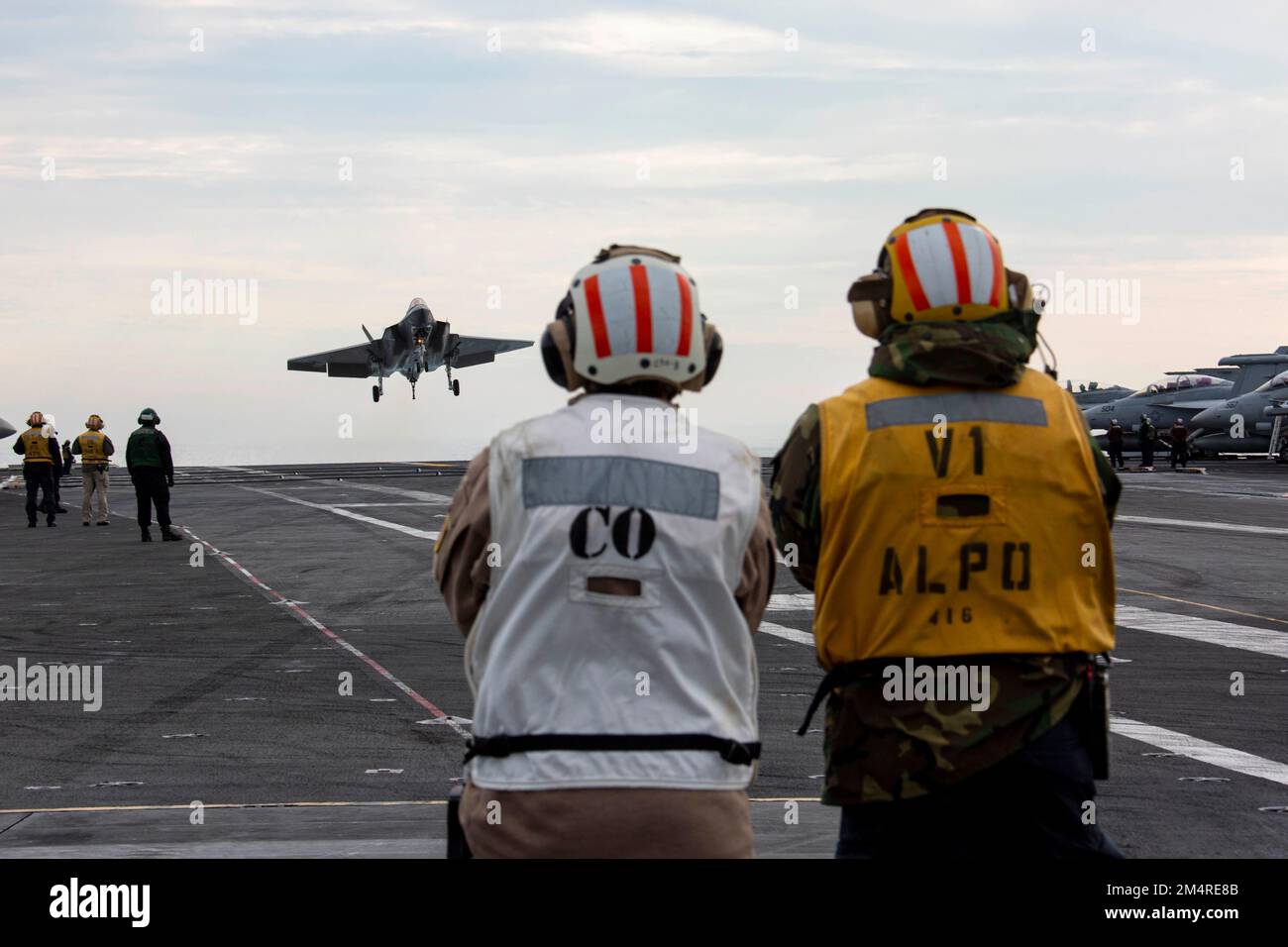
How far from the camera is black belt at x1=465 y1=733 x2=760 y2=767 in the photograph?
3158mm

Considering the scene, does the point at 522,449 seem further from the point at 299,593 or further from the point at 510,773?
the point at 299,593

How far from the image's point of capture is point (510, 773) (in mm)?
3213

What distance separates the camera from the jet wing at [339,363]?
70.1m

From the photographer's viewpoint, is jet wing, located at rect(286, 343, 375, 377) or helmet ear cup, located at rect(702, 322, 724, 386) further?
jet wing, located at rect(286, 343, 375, 377)

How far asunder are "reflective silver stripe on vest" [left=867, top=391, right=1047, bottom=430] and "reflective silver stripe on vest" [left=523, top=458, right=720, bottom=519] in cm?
70

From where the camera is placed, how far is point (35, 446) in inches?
1188

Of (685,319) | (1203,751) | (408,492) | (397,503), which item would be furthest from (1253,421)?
(685,319)

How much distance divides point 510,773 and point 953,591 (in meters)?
1.19

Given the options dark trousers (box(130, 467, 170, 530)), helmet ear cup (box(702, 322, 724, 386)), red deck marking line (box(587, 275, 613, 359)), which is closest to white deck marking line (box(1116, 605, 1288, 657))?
helmet ear cup (box(702, 322, 724, 386))

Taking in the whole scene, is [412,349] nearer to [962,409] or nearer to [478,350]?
[478,350]

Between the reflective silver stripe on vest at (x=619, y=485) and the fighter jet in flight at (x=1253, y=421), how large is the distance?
5283 cm

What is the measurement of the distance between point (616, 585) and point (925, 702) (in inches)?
36.6

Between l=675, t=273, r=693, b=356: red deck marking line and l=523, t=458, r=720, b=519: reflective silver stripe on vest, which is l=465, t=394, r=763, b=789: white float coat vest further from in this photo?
l=675, t=273, r=693, b=356: red deck marking line
